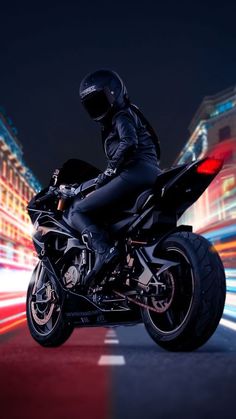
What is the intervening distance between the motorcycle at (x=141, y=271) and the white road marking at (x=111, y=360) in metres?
0.30

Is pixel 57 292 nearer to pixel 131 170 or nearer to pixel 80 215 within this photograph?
pixel 80 215

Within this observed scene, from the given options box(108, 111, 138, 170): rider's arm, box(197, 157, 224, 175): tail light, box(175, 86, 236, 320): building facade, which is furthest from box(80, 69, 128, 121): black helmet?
box(175, 86, 236, 320): building facade

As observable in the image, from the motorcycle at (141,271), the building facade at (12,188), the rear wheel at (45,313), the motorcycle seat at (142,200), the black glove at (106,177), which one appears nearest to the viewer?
the motorcycle at (141,271)

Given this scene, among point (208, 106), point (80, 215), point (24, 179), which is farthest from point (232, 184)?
point (80, 215)

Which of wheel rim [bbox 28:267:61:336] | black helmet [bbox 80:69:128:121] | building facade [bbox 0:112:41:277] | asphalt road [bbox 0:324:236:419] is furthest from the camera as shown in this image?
building facade [bbox 0:112:41:277]

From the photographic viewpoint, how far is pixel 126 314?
4738 millimetres

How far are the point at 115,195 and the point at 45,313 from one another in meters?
1.46

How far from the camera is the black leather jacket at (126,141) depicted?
4832mm

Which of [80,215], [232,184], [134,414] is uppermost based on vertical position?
[232,184]

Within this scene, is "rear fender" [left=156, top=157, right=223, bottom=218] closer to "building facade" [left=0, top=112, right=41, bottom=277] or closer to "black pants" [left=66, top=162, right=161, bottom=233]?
"black pants" [left=66, top=162, right=161, bottom=233]

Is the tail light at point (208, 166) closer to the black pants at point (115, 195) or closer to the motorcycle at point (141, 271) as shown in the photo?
the motorcycle at point (141, 271)

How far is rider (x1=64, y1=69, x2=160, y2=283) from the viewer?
4.84 m

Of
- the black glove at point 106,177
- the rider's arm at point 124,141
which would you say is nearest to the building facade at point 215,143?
the black glove at point 106,177

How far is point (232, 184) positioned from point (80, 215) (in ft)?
215
